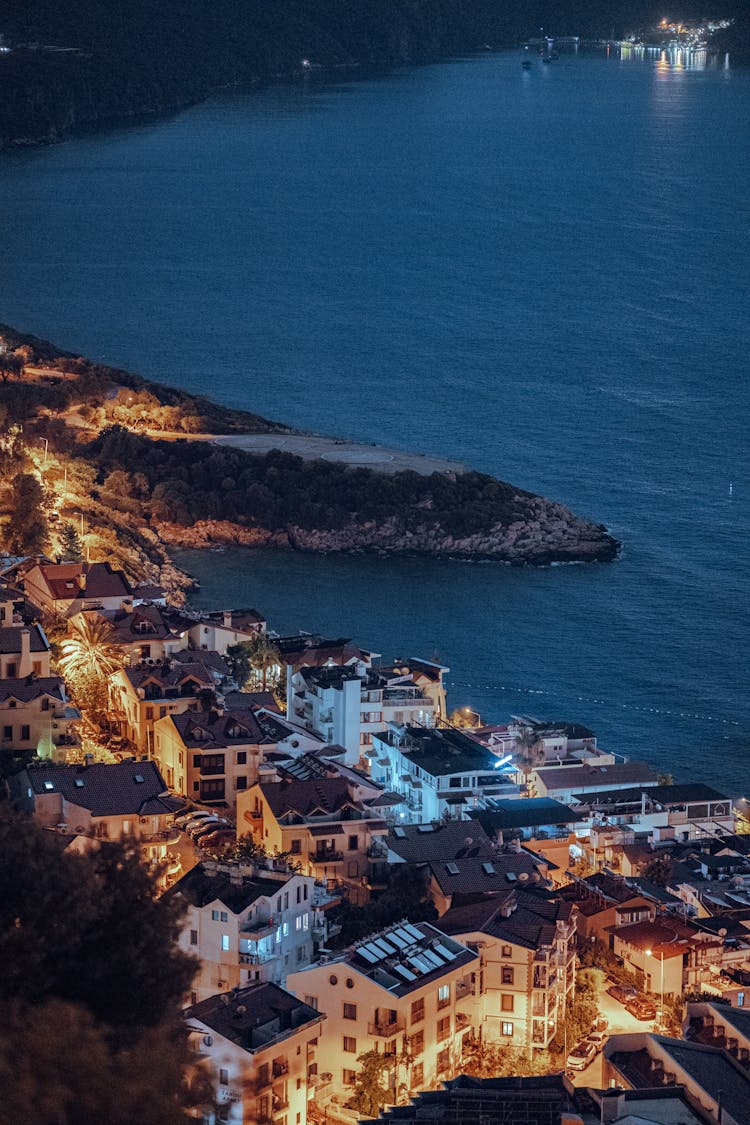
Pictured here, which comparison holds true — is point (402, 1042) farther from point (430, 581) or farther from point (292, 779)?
point (430, 581)

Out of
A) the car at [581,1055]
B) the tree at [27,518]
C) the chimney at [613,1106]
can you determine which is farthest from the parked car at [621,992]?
the tree at [27,518]

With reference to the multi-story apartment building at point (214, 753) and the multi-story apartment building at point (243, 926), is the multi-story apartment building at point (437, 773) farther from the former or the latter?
the multi-story apartment building at point (243, 926)

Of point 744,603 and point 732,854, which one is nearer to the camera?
point 732,854

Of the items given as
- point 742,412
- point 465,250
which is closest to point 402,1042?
point 742,412

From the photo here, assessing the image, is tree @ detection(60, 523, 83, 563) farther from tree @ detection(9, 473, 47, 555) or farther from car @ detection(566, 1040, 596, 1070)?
car @ detection(566, 1040, 596, 1070)

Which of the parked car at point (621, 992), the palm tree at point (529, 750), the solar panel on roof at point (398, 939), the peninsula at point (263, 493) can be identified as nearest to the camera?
the solar panel on roof at point (398, 939)

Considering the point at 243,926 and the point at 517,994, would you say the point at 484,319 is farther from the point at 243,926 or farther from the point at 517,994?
the point at 517,994
